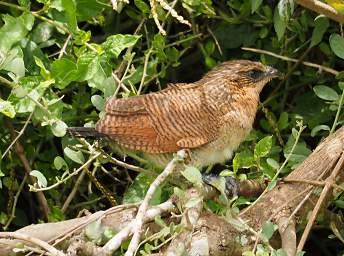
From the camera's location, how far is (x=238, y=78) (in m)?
3.22

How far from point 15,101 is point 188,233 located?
0.80m

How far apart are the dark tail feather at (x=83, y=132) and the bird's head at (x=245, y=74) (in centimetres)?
49

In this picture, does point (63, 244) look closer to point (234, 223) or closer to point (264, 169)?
point (234, 223)

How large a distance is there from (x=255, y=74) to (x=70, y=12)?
67 cm

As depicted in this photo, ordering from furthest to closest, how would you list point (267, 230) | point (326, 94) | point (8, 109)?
point (326, 94) → point (8, 109) → point (267, 230)

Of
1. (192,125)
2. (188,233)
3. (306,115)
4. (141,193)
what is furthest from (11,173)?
(188,233)

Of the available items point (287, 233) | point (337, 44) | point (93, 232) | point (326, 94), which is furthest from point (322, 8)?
point (93, 232)

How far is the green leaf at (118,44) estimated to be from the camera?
305 centimetres

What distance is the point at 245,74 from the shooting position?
323cm

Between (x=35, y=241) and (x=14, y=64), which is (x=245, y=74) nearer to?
(x=14, y=64)

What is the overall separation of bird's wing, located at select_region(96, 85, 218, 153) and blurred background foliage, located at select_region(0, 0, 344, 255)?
8cm

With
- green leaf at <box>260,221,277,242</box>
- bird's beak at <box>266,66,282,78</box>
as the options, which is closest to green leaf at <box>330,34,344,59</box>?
bird's beak at <box>266,66,282,78</box>

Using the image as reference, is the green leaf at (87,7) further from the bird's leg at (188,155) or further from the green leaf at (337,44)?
the green leaf at (337,44)

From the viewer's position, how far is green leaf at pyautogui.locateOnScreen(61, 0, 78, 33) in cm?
295
